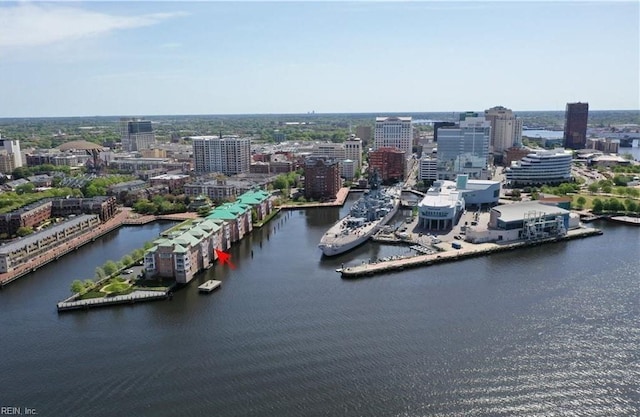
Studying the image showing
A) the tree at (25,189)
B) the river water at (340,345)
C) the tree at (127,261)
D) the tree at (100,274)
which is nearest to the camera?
the river water at (340,345)

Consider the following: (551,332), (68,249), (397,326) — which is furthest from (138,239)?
(551,332)

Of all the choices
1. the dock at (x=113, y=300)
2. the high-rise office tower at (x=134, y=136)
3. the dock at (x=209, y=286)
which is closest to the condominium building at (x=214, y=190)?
the dock at (x=209, y=286)

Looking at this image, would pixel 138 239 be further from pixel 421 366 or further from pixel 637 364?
pixel 637 364

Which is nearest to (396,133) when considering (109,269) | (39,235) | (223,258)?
(223,258)

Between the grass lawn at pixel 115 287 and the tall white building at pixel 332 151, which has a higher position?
the tall white building at pixel 332 151

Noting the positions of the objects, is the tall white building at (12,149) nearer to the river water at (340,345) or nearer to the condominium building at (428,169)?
the river water at (340,345)

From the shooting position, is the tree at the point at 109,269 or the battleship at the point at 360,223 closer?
the tree at the point at 109,269
